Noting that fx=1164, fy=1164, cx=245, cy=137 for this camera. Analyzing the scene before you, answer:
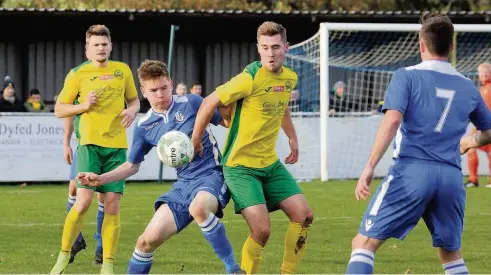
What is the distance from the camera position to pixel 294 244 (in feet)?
28.6

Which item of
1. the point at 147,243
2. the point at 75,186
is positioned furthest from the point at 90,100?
the point at 147,243

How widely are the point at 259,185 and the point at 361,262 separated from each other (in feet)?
5.62

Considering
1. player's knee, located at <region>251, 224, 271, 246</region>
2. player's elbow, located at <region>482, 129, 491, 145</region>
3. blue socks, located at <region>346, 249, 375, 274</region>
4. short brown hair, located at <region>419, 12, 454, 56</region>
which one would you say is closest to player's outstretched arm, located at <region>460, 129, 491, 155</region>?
player's elbow, located at <region>482, 129, 491, 145</region>

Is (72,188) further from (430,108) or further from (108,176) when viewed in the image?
(430,108)

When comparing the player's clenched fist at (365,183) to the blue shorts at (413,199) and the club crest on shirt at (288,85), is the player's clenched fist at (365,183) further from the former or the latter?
the club crest on shirt at (288,85)

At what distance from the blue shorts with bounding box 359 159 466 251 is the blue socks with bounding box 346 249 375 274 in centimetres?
11

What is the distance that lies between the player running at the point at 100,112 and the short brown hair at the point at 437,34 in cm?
352

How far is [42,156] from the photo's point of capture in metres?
20.0

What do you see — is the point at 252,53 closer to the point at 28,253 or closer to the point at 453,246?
the point at 28,253

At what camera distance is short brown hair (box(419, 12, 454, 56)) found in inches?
277

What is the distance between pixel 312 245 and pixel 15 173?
9460 mm

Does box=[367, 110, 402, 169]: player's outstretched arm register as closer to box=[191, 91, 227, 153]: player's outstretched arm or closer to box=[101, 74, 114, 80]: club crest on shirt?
box=[191, 91, 227, 153]: player's outstretched arm

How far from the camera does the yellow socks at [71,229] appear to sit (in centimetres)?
959

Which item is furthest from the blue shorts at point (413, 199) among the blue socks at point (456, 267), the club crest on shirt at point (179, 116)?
the club crest on shirt at point (179, 116)
